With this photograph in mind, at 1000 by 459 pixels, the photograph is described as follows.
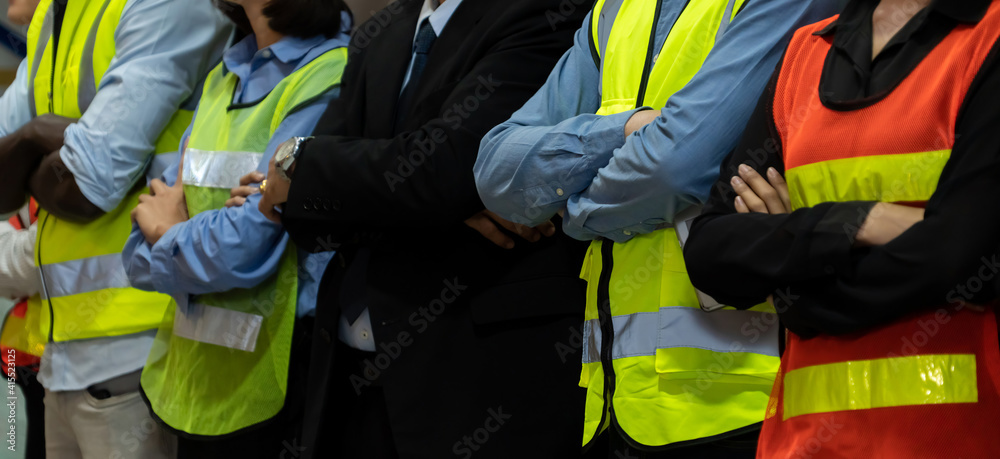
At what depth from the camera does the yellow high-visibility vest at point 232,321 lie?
2461 mm

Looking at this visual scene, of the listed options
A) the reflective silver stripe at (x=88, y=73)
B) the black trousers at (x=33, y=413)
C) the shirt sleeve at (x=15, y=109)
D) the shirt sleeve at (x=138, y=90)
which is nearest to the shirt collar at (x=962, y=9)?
the shirt sleeve at (x=138, y=90)

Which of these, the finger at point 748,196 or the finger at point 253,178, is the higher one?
the finger at point 748,196

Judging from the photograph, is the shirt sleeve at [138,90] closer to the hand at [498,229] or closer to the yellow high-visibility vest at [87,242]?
the yellow high-visibility vest at [87,242]

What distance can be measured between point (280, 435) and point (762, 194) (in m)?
1.58

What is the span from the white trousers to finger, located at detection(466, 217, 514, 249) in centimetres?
145

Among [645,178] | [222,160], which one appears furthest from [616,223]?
[222,160]

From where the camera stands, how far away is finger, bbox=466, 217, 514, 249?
1989 millimetres

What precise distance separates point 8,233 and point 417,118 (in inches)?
81.5

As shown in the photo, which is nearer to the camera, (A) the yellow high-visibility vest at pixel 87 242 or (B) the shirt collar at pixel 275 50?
(B) the shirt collar at pixel 275 50

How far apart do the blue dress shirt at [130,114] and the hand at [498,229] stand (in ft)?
4.42

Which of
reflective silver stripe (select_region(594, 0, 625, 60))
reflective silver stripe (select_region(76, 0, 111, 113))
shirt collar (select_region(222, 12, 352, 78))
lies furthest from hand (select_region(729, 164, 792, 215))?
reflective silver stripe (select_region(76, 0, 111, 113))

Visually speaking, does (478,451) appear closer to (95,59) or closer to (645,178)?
(645,178)

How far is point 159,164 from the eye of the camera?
Answer: 2.98 m

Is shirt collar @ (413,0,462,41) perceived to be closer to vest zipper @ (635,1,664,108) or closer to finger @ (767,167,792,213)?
vest zipper @ (635,1,664,108)
